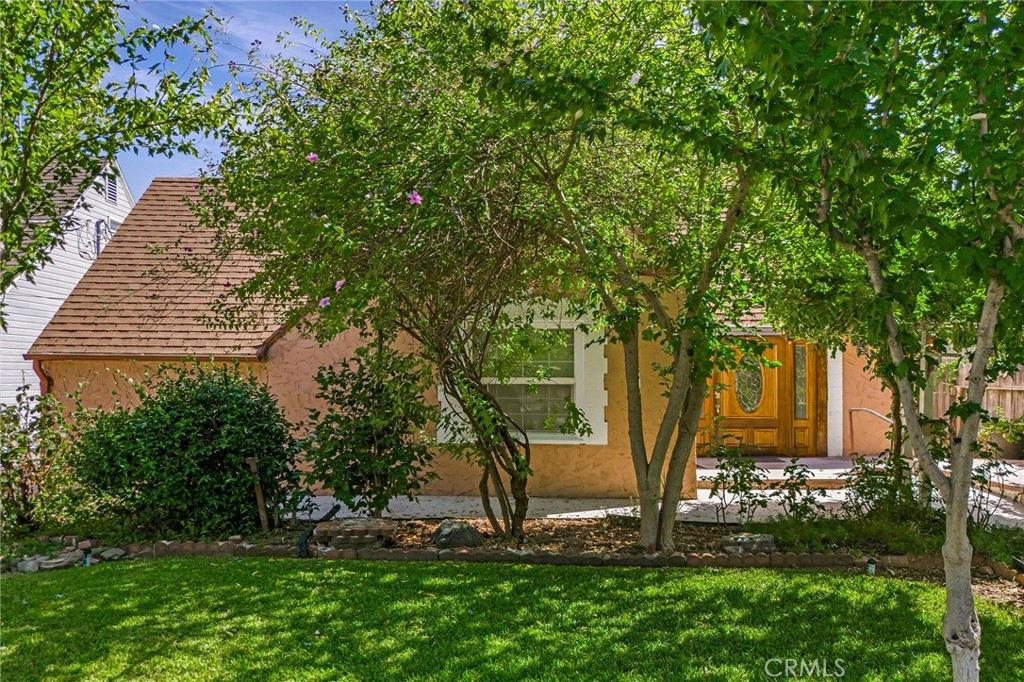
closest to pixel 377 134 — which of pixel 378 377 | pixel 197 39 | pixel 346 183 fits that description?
pixel 346 183

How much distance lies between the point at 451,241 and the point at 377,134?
1047mm

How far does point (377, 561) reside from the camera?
265 inches

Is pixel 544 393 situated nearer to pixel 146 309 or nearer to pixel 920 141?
pixel 146 309

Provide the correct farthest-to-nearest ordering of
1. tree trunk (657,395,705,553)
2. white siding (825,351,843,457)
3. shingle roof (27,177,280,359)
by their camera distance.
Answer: white siding (825,351,843,457)
shingle roof (27,177,280,359)
tree trunk (657,395,705,553)

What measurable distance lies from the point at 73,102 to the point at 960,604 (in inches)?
274

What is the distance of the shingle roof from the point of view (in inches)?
435

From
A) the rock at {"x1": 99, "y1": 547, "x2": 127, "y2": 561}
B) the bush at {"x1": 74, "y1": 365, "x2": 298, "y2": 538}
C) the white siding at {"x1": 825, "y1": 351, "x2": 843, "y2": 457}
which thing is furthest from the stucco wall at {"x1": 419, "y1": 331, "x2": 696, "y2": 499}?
the white siding at {"x1": 825, "y1": 351, "x2": 843, "y2": 457}

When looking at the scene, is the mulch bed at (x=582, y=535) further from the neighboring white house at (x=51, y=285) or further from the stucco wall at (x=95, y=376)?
the neighboring white house at (x=51, y=285)

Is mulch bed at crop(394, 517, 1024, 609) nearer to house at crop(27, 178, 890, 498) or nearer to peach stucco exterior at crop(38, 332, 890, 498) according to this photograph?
house at crop(27, 178, 890, 498)

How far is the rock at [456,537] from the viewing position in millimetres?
7250

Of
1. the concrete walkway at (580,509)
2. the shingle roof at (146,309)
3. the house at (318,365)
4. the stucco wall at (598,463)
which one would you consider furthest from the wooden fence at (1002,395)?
the shingle roof at (146,309)

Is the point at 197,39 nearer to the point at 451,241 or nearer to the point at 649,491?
the point at 451,241

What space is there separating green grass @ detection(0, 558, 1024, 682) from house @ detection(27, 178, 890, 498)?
2462mm

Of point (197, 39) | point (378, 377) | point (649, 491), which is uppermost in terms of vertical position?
point (197, 39)
